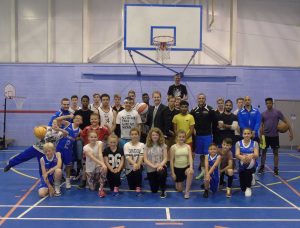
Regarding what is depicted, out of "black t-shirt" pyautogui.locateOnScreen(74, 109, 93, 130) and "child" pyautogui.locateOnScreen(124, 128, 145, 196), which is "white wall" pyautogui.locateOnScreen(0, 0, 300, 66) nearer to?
"black t-shirt" pyautogui.locateOnScreen(74, 109, 93, 130)

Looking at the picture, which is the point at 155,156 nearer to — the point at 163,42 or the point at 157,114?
the point at 157,114

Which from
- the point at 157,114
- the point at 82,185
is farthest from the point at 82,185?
the point at 157,114

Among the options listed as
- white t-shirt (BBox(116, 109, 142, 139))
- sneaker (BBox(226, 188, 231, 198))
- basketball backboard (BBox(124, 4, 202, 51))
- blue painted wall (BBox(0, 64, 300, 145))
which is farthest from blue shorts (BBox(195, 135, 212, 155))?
blue painted wall (BBox(0, 64, 300, 145))

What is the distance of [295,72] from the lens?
39.4 feet

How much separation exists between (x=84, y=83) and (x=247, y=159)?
7347 mm

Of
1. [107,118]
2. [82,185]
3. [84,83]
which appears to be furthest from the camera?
[84,83]

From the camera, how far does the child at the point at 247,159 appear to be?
19.4ft

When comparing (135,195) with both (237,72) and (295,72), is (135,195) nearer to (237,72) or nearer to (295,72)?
(237,72)

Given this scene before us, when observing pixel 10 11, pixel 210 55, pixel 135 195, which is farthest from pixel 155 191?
pixel 10 11

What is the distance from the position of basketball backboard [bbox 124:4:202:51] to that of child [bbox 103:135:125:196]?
146 inches

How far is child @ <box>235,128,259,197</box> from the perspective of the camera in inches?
233

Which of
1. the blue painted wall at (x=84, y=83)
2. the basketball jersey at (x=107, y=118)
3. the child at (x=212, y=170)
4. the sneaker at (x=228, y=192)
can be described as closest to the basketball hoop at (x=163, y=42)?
the blue painted wall at (x=84, y=83)

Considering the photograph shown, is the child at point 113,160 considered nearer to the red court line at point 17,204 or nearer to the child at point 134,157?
the child at point 134,157

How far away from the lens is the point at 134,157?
5934mm
